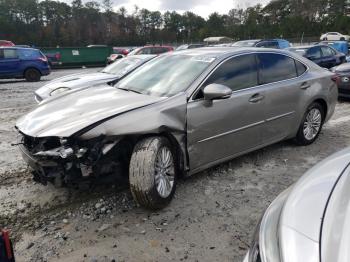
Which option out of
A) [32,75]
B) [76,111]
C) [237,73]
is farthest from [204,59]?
[32,75]

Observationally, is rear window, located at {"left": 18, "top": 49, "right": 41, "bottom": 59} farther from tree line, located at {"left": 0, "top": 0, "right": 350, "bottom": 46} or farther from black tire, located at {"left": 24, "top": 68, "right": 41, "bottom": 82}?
tree line, located at {"left": 0, "top": 0, "right": 350, "bottom": 46}

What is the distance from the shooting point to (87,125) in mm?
3113

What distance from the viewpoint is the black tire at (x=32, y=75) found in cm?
1611

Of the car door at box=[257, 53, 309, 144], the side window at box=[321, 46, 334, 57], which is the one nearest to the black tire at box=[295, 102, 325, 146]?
the car door at box=[257, 53, 309, 144]

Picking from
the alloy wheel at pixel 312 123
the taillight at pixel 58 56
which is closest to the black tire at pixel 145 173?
the alloy wheel at pixel 312 123

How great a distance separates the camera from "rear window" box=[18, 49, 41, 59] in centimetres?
1591

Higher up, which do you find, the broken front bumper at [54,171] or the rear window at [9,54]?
the rear window at [9,54]

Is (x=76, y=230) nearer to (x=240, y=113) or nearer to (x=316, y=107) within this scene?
(x=240, y=113)

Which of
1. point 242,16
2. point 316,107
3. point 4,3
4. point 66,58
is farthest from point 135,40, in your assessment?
point 316,107

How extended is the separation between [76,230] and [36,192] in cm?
102

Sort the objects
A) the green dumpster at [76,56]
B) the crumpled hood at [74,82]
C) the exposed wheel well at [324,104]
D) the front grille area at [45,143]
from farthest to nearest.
Answer: the green dumpster at [76,56] → the crumpled hood at [74,82] → the exposed wheel well at [324,104] → the front grille area at [45,143]

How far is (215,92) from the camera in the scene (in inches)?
144

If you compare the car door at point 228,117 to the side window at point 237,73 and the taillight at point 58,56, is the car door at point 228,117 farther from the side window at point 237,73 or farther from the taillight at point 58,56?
the taillight at point 58,56

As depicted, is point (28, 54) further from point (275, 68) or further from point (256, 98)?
point (256, 98)
